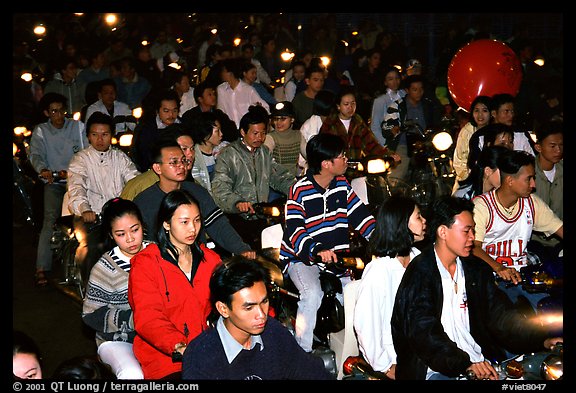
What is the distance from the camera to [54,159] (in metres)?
9.41

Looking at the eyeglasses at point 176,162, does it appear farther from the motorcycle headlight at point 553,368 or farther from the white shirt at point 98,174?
the motorcycle headlight at point 553,368

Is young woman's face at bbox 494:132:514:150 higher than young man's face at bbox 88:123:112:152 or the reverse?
the reverse

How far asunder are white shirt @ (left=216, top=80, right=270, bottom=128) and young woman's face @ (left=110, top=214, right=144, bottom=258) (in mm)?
6246

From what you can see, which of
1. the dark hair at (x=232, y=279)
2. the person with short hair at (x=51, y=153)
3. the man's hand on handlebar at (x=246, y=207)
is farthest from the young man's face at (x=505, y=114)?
the dark hair at (x=232, y=279)

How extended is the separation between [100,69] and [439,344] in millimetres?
11302

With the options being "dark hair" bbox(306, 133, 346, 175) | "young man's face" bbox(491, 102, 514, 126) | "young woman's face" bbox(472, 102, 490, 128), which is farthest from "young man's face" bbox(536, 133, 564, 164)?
"dark hair" bbox(306, 133, 346, 175)

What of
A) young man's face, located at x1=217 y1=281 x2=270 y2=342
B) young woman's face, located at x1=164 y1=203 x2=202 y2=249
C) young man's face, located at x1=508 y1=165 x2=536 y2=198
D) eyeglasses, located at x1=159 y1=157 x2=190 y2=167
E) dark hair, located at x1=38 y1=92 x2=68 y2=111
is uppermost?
dark hair, located at x1=38 y1=92 x2=68 y2=111

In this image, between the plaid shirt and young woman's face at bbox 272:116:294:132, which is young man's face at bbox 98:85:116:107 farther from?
the plaid shirt

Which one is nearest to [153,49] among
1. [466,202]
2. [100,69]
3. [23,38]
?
[23,38]

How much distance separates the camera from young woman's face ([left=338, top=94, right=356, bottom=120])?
9.34m

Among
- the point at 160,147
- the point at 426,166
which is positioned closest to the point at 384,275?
the point at 160,147

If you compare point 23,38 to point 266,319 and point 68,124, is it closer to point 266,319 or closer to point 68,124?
point 68,124

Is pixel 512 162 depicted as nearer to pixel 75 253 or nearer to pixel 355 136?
pixel 355 136

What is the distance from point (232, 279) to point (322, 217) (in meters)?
2.34
